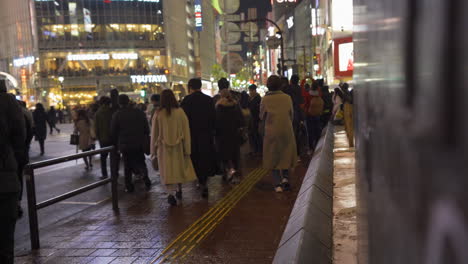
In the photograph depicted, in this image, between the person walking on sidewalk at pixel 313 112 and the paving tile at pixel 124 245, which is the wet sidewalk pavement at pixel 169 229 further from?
the person walking on sidewalk at pixel 313 112

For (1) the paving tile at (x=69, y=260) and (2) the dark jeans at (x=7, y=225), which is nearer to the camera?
(2) the dark jeans at (x=7, y=225)

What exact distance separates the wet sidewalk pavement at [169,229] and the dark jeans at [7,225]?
0.89 metres

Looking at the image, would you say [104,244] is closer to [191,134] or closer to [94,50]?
[191,134]

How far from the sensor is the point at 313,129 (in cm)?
1298

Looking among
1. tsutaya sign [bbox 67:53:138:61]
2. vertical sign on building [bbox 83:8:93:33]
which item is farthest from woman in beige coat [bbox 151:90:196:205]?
vertical sign on building [bbox 83:8:93:33]

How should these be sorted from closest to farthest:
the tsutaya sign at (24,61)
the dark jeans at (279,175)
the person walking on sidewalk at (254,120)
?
the dark jeans at (279,175)
the person walking on sidewalk at (254,120)
the tsutaya sign at (24,61)

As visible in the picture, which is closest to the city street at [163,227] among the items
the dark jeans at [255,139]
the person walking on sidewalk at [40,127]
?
the dark jeans at [255,139]

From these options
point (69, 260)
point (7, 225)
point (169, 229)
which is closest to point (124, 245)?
point (69, 260)

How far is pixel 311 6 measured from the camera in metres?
84.6

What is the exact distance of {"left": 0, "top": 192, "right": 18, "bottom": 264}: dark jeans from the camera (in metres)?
4.22

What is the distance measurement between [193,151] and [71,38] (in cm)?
7206

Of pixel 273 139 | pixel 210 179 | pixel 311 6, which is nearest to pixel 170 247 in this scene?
pixel 273 139

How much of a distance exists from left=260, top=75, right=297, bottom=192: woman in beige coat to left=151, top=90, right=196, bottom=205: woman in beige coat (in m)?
1.26

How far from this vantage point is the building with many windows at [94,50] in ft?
245
